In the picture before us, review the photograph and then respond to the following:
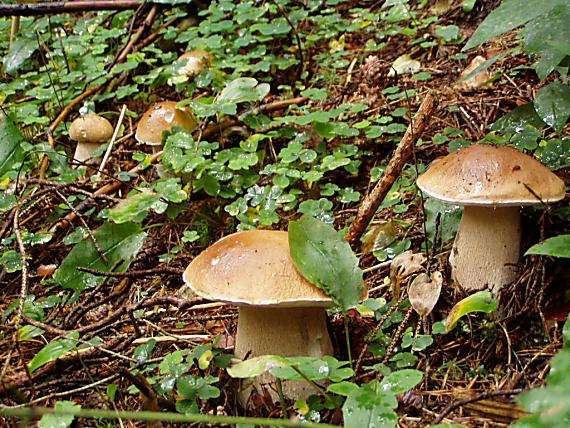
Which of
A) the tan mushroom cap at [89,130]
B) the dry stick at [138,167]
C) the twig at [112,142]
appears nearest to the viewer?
the dry stick at [138,167]

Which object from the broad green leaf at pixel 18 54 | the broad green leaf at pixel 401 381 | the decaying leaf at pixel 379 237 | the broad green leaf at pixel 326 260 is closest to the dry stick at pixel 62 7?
the broad green leaf at pixel 18 54

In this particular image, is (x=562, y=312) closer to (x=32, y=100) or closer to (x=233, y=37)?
(x=233, y=37)

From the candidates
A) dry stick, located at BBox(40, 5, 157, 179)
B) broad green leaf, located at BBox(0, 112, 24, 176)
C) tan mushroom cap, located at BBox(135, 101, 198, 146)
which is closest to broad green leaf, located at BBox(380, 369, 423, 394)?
broad green leaf, located at BBox(0, 112, 24, 176)

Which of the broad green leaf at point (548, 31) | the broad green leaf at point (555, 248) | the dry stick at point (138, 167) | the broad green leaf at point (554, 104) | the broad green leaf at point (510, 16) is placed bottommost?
the dry stick at point (138, 167)

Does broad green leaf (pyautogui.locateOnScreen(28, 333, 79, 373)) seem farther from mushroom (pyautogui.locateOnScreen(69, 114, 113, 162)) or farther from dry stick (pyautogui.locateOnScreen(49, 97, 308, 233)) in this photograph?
mushroom (pyautogui.locateOnScreen(69, 114, 113, 162))

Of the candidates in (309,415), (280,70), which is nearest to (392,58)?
(280,70)

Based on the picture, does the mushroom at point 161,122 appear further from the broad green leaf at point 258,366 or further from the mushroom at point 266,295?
the broad green leaf at point 258,366
